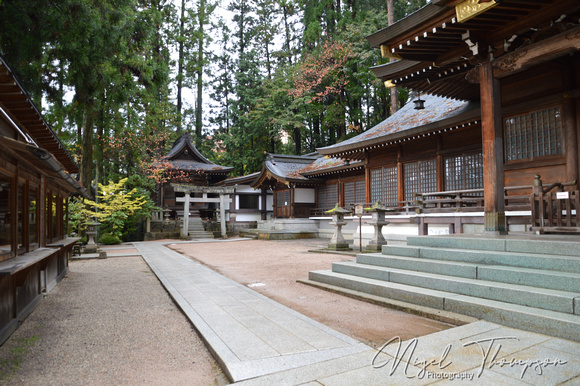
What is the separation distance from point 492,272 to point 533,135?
5.64m

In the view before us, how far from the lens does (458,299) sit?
4316 millimetres

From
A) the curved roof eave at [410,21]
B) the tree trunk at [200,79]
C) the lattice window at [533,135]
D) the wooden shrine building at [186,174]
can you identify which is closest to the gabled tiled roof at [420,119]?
the lattice window at [533,135]

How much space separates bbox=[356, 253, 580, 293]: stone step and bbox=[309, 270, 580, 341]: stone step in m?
0.43

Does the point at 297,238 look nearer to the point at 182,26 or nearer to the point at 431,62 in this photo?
the point at 431,62

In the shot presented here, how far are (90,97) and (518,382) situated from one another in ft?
41.5

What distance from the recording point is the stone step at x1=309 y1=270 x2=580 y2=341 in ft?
11.2

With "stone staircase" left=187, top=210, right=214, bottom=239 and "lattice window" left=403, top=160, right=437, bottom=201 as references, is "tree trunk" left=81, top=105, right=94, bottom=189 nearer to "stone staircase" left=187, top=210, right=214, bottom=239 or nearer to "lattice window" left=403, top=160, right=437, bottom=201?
"stone staircase" left=187, top=210, right=214, bottom=239

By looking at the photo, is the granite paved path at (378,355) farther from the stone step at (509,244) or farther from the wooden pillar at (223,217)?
the wooden pillar at (223,217)

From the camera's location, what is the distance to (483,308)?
13.2ft

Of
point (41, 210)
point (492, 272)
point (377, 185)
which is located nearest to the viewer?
point (492, 272)

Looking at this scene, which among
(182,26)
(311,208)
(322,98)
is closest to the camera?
(311,208)

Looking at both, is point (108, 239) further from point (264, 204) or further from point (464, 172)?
point (464, 172)

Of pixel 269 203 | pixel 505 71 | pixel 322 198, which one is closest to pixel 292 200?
pixel 322 198

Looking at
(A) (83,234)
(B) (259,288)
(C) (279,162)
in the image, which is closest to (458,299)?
(B) (259,288)
